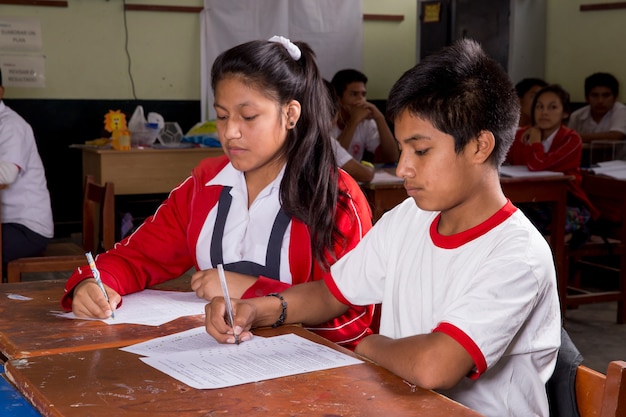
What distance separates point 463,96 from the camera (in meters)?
1.35

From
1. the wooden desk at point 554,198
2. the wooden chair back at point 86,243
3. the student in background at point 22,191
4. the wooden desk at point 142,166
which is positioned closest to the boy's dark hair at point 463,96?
the wooden chair back at point 86,243

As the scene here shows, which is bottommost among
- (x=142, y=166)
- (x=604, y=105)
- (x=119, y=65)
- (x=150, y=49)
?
(x=142, y=166)

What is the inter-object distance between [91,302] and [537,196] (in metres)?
2.76

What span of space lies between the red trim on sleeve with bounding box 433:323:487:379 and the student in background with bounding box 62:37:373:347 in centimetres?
50

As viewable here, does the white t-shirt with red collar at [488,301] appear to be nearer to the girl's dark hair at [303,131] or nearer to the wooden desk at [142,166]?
the girl's dark hair at [303,131]

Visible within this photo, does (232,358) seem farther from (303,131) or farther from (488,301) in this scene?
(303,131)

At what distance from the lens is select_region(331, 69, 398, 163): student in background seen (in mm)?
5207

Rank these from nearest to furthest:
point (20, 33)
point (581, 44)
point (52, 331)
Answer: point (52, 331) → point (20, 33) → point (581, 44)

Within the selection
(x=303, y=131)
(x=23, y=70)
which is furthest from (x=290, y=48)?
(x=23, y=70)

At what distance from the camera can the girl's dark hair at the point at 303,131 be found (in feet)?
5.91

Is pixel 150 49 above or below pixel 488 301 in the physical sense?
above

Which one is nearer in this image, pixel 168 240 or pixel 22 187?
pixel 168 240

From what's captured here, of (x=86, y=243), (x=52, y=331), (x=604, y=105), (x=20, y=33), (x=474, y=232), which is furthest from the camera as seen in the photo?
(x=20, y=33)

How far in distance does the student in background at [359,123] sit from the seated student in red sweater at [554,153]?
0.96 m
